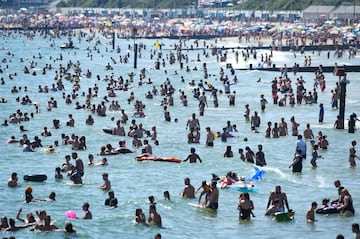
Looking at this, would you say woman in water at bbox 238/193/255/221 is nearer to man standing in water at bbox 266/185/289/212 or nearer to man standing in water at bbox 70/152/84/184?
man standing in water at bbox 266/185/289/212

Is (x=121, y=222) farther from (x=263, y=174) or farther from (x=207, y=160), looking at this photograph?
(x=207, y=160)

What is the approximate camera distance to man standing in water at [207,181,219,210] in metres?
26.0

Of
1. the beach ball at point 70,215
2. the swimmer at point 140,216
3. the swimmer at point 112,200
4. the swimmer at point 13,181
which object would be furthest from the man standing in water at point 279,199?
the swimmer at point 13,181

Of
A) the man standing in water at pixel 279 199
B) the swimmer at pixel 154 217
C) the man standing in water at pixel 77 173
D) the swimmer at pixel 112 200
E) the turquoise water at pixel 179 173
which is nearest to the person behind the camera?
the swimmer at pixel 154 217

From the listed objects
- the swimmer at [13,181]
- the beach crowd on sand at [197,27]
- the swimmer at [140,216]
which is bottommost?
the beach crowd on sand at [197,27]

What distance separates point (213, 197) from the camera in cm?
2614

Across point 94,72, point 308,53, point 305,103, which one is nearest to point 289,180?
point 305,103

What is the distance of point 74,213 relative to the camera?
84.3 feet

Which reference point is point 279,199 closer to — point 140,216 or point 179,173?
point 140,216

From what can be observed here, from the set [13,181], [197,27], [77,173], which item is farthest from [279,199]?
[197,27]

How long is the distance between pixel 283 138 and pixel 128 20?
11857 centimetres

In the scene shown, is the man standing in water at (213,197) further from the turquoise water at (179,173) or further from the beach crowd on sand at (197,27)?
the beach crowd on sand at (197,27)

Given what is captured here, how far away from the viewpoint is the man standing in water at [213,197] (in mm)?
26003

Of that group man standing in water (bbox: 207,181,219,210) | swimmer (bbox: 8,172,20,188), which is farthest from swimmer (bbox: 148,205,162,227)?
swimmer (bbox: 8,172,20,188)
